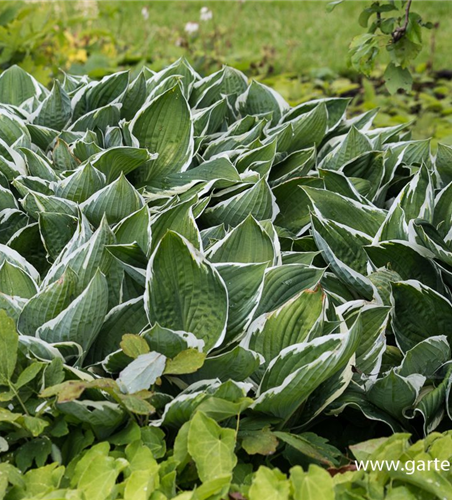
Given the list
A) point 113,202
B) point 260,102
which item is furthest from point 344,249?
point 260,102

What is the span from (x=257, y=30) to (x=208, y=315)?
722cm

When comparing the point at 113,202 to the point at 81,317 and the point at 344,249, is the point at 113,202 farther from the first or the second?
the point at 344,249

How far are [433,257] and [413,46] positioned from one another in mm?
1064

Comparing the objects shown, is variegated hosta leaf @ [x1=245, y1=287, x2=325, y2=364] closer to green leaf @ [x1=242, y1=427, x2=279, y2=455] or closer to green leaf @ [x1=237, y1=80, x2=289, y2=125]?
green leaf @ [x1=242, y1=427, x2=279, y2=455]

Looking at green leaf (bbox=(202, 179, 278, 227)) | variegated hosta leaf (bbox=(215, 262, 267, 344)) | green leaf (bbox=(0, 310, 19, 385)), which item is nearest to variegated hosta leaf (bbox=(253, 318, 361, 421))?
variegated hosta leaf (bbox=(215, 262, 267, 344))

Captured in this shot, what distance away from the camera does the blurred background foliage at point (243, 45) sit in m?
5.06

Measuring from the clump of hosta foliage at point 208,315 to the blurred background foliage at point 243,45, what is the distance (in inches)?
66.9

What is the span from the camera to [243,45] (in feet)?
26.1

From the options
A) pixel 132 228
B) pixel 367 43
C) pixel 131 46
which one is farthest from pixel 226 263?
pixel 131 46

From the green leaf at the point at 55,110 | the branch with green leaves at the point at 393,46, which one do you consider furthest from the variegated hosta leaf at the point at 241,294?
the branch with green leaves at the point at 393,46

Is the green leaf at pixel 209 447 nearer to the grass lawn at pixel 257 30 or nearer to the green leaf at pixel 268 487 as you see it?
the green leaf at pixel 268 487

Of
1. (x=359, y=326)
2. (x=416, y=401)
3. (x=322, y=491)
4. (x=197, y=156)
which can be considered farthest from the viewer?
(x=197, y=156)

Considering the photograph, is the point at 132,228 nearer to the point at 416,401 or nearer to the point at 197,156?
the point at 197,156

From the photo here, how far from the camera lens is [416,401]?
1.84 metres
